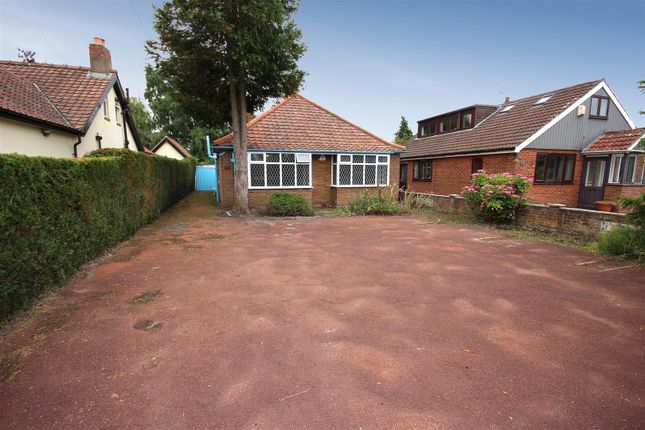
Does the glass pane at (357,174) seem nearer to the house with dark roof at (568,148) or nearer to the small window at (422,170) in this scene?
the house with dark roof at (568,148)

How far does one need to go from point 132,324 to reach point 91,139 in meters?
12.7

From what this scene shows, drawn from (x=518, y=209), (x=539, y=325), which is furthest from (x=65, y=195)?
(x=518, y=209)

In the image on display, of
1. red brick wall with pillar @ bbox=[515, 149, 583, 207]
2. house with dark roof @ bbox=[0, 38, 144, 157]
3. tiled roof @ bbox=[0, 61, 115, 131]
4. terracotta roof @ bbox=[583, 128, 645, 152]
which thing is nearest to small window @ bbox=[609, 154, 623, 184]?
terracotta roof @ bbox=[583, 128, 645, 152]

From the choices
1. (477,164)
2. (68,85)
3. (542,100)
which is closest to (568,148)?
(542,100)

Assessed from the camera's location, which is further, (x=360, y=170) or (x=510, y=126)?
(x=360, y=170)

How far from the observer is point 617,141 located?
46.0 feet

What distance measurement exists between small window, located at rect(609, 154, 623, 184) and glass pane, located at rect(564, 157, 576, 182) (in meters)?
1.44

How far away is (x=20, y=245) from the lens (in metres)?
3.89

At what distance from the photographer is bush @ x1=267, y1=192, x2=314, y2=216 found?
1284cm

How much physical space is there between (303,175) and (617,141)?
14.3 meters

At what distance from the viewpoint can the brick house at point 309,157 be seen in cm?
1442

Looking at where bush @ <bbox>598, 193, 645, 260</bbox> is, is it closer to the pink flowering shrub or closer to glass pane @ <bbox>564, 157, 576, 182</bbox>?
the pink flowering shrub

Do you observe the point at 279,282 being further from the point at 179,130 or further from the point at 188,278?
the point at 179,130

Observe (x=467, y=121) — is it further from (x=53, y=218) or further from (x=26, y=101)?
(x=26, y=101)
